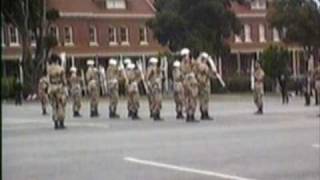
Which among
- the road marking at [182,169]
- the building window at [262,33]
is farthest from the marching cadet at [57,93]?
the building window at [262,33]

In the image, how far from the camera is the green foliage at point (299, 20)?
69.9 m

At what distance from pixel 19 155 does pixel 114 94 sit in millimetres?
13548

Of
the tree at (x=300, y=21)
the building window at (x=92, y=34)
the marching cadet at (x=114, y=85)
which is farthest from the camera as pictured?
the building window at (x=92, y=34)

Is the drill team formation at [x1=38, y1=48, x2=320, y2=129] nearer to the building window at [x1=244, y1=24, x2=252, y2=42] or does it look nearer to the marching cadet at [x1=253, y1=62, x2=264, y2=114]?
the marching cadet at [x1=253, y1=62, x2=264, y2=114]

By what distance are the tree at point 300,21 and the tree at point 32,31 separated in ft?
63.3

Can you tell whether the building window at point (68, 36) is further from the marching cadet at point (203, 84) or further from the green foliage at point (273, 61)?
the marching cadet at point (203, 84)

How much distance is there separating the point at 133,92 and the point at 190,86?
343 centimetres

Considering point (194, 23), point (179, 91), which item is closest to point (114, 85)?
point (179, 91)

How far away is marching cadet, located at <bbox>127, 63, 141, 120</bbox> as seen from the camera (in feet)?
89.9

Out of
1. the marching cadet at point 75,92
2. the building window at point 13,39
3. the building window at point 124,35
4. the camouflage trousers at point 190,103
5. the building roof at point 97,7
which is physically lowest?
the building window at point 124,35

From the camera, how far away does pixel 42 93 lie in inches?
1364

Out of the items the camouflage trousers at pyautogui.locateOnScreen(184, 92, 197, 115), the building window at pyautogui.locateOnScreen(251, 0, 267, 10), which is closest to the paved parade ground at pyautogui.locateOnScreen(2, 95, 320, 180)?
the camouflage trousers at pyautogui.locateOnScreen(184, 92, 197, 115)

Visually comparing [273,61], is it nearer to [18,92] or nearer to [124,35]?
[18,92]

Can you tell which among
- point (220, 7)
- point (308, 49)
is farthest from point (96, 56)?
point (308, 49)
